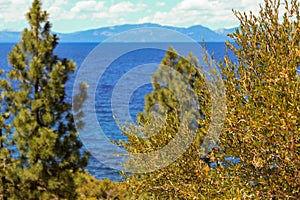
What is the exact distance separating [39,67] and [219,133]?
13.0 meters

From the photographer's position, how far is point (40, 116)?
2112cm

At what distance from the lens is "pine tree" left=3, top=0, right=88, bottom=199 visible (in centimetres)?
2020

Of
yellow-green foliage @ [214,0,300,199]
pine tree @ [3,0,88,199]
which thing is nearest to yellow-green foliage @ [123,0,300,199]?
yellow-green foliage @ [214,0,300,199]

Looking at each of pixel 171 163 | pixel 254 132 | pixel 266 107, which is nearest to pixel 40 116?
pixel 171 163

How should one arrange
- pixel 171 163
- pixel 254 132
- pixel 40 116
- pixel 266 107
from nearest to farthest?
1. pixel 266 107
2. pixel 254 132
3. pixel 171 163
4. pixel 40 116

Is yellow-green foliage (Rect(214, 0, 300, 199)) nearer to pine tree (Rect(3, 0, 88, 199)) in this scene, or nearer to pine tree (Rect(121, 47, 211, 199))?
pine tree (Rect(121, 47, 211, 199))

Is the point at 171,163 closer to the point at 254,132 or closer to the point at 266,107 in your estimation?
the point at 254,132

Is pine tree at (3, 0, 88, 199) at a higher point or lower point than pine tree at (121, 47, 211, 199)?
higher

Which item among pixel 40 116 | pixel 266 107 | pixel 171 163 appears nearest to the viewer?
pixel 266 107

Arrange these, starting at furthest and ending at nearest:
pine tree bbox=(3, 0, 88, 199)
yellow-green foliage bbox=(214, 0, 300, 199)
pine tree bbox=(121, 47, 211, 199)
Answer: pine tree bbox=(3, 0, 88, 199) → pine tree bbox=(121, 47, 211, 199) → yellow-green foliage bbox=(214, 0, 300, 199)

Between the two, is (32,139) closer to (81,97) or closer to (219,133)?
(81,97)

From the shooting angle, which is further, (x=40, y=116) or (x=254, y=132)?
(x=40, y=116)

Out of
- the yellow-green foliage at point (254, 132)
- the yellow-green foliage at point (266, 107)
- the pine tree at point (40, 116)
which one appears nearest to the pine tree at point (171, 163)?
the yellow-green foliage at point (254, 132)

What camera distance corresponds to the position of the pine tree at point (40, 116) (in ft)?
66.3
